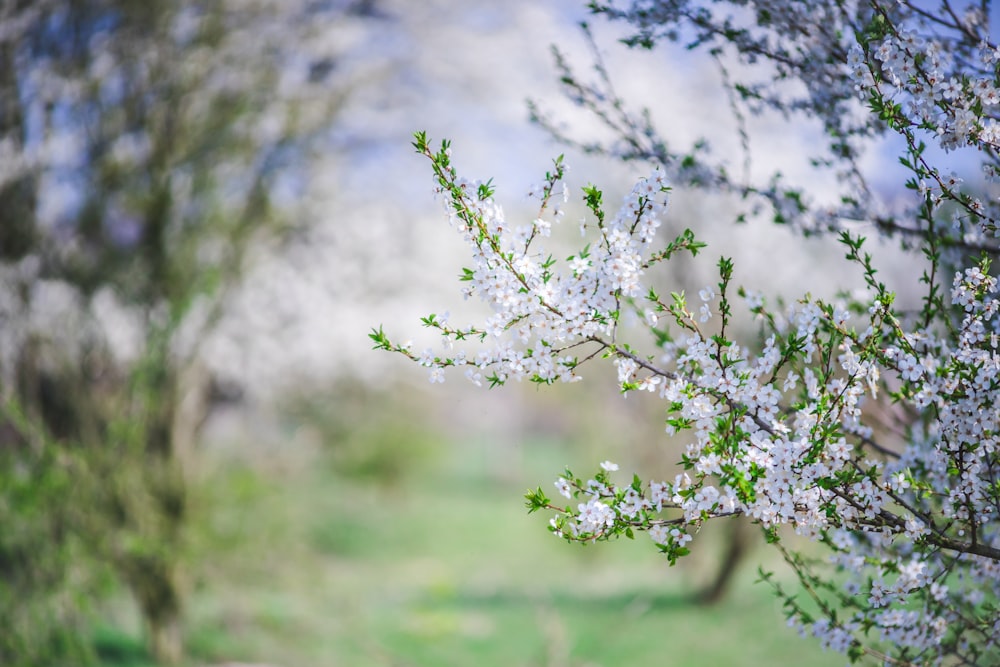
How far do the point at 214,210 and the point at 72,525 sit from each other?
8.03 ft

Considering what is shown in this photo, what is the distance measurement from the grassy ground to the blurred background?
35mm

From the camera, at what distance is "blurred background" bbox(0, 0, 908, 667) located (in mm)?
4984

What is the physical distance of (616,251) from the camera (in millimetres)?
1562

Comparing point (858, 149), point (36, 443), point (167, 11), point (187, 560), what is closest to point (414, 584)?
point (187, 560)

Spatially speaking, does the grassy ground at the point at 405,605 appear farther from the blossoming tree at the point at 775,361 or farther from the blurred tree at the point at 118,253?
the blossoming tree at the point at 775,361

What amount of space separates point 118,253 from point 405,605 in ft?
16.7

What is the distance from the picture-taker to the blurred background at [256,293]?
16.4 feet

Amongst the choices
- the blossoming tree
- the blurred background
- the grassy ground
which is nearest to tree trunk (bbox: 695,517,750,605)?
the blurred background

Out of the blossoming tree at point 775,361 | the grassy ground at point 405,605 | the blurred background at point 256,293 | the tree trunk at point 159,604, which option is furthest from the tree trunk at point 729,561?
the blossoming tree at point 775,361

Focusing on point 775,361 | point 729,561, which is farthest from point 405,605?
point 775,361

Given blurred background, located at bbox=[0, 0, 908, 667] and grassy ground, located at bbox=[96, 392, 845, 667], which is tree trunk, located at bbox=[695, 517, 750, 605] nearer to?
blurred background, located at bbox=[0, 0, 908, 667]

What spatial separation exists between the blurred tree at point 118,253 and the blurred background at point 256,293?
0.07 feet

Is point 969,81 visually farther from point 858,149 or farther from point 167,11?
point 167,11

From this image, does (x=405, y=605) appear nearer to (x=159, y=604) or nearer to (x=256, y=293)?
(x=159, y=604)
